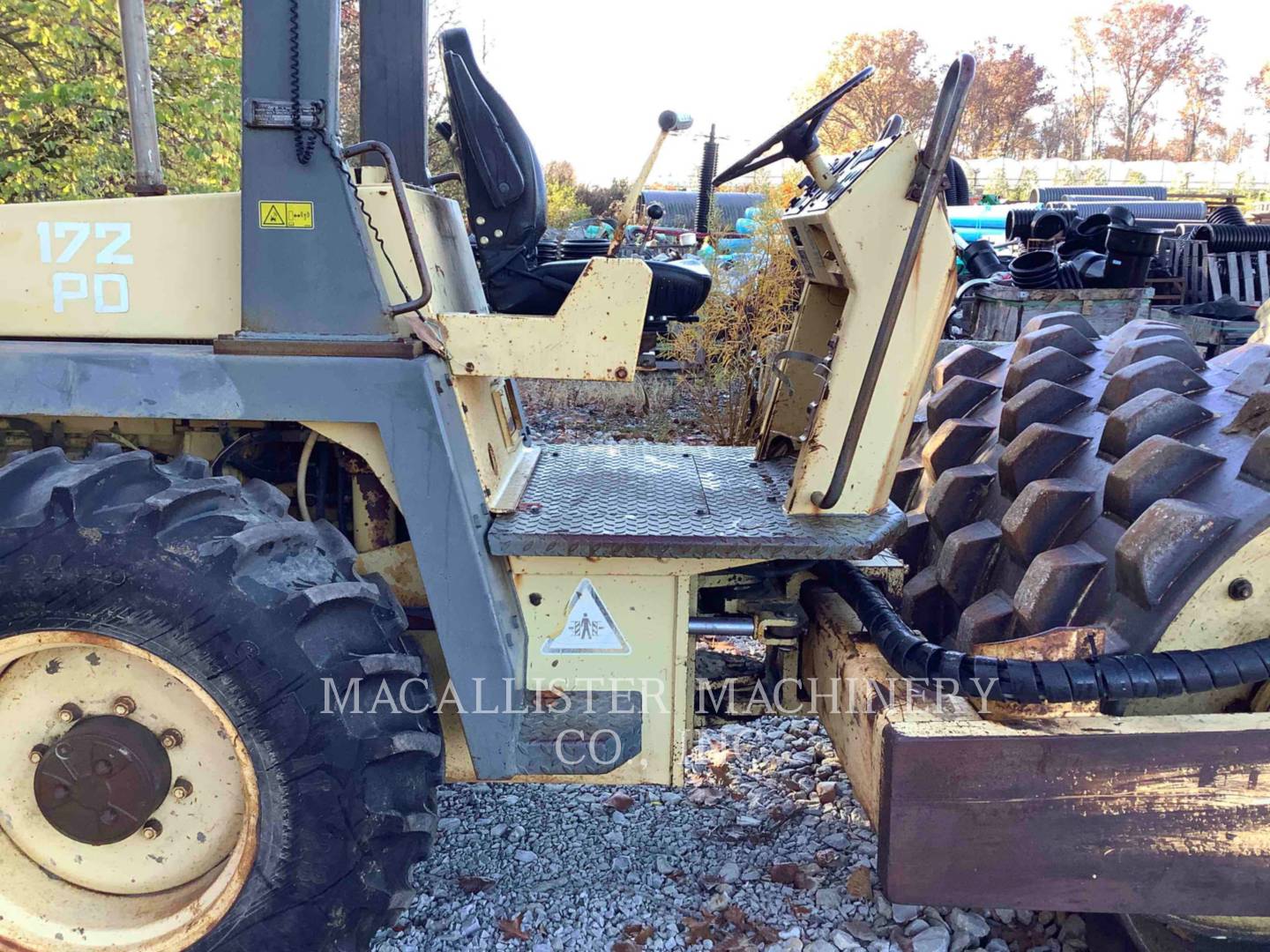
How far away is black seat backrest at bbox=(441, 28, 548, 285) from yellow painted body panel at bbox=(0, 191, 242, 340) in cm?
104

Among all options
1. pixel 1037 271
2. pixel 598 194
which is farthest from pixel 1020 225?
pixel 598 194

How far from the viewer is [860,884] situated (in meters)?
3.01

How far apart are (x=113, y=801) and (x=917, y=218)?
92.0 inches

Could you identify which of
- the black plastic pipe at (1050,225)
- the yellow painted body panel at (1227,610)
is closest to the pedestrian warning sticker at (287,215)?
the yellow painted body panel at (1227,610)

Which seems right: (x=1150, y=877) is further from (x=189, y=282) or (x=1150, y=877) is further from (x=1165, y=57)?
(x=1165, y=57)

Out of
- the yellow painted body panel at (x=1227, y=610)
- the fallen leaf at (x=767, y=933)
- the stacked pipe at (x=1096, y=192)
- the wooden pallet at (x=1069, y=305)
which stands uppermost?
the stacked pipe at (x=1096, y=192)

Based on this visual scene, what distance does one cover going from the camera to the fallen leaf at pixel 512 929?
282 centimetres

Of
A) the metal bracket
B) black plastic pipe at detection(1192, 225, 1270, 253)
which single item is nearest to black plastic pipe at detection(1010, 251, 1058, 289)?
black plastic pipe at detection(1192, 225, 1270, 253)

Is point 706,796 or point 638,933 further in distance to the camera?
point 706,796

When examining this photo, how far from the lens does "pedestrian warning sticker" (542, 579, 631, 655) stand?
8.58ft

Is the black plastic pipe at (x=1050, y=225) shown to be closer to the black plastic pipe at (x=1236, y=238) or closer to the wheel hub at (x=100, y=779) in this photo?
the black plastic pipe at (x=1236, y=238)

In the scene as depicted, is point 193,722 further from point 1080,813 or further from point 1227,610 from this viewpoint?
point 1227,610

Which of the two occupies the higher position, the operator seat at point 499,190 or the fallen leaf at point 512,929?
the operator seat at point 499,190

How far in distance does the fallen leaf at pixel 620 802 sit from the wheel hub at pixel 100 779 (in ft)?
5.12
